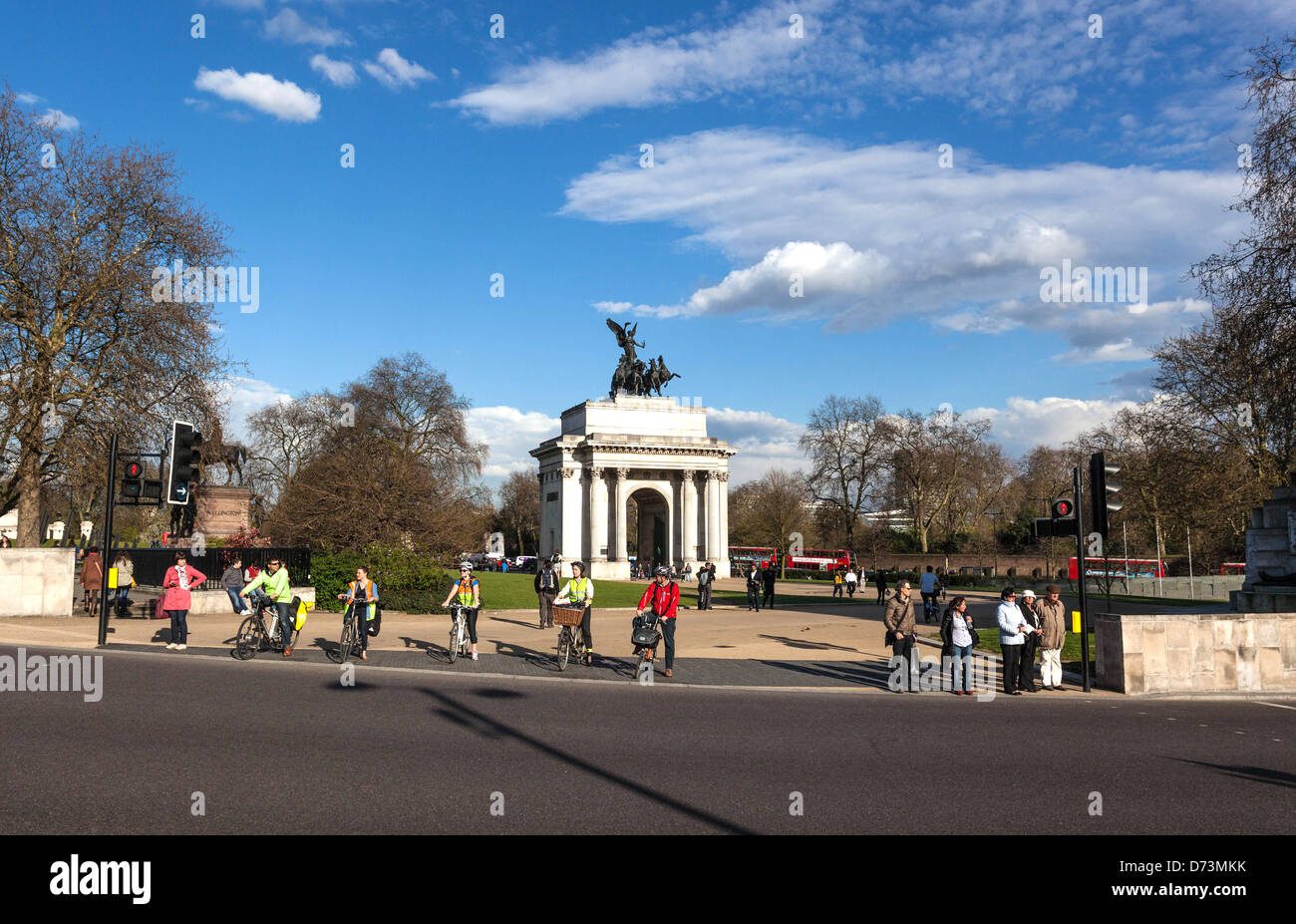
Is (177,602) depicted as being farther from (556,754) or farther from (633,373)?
(633,373)

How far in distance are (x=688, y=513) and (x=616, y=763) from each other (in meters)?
63.3

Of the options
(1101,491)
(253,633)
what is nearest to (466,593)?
(253,633)

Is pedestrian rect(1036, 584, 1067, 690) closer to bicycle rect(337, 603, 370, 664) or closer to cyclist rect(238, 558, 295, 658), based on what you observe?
bicycle rect(337, 603, 370, 664)

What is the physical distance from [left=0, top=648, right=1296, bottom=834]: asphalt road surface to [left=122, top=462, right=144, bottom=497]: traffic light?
5.64 meters

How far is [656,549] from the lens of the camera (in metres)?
80.4

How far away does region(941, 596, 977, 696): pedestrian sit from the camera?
1559cm

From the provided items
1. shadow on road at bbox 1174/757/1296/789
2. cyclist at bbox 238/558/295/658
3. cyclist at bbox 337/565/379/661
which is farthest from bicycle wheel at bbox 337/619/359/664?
shadow on road at bbox 1174/757/1296/789

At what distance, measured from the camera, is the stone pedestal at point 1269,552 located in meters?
24.5

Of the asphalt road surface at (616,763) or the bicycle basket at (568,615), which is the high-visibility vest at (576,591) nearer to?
the bicycle basket at (568,615)

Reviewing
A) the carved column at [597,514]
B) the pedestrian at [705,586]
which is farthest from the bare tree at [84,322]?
the carved column at [597,514]
